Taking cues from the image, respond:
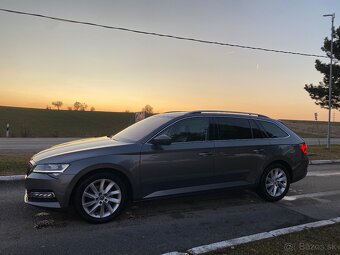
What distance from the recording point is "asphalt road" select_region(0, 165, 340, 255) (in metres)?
4.85

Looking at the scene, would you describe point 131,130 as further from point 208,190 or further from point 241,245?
point 241,245

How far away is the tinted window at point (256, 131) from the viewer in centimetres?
740

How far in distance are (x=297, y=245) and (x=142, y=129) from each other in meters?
3.05

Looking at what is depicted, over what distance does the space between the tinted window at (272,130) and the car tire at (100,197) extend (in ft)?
10.3

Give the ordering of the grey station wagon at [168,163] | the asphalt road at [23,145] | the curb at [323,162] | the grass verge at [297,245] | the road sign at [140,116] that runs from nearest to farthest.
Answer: the grass verge at [297,245]
the grey station wagon at [168,163]
the curb at [323,162]
the road sign at [140,116]
the asphalt road at [23,145]

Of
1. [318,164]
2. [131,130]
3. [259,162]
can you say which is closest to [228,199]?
[259,162]

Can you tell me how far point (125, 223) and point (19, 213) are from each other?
1698 millimetres

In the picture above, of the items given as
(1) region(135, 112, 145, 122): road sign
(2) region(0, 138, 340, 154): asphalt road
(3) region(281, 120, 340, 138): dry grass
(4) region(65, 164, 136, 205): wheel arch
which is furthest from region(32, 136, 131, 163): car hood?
(3) region(281, 120, 340, 138): dry grass

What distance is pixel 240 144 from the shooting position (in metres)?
7.03

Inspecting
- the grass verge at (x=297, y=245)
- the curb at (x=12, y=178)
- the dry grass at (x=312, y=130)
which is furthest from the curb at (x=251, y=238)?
the dry grass at (x=312, y=130)

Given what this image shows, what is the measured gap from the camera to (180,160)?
20.6 ft

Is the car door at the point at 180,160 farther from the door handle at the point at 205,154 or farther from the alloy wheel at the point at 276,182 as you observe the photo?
the alloy wheel at the point at 276,182

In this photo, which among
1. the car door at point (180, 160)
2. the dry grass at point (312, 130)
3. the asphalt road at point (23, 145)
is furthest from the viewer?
the dry grass at point (312, 130)

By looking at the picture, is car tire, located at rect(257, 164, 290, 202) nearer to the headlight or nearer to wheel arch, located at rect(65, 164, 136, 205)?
wheel arch, located at rect(65, 164, 136, 205)
